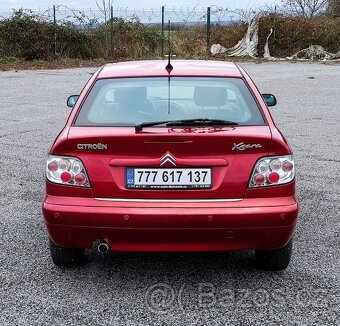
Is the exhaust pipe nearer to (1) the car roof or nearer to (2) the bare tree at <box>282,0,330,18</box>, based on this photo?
(1) the car roof

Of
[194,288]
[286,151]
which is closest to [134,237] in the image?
[194,288]

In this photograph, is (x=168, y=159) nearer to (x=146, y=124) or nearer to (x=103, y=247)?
(x=146, y=124)

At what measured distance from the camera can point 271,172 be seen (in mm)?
3615

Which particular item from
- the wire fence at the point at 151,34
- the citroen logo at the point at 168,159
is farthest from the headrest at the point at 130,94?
the wire fence at the point at 151,34

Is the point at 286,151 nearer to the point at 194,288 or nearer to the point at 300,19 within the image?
the point at 194,288

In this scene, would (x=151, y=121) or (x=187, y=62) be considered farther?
(x=187, y=62)

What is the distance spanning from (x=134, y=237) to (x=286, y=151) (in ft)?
3.55

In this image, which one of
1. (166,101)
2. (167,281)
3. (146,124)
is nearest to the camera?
(146,124)

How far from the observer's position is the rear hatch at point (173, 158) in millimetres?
3533

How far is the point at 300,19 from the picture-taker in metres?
30.4

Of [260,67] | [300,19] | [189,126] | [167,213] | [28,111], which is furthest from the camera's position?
[300,19]

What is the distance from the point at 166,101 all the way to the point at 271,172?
0.99 meters

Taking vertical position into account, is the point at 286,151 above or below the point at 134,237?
above

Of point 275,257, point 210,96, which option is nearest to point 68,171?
point 210,96
